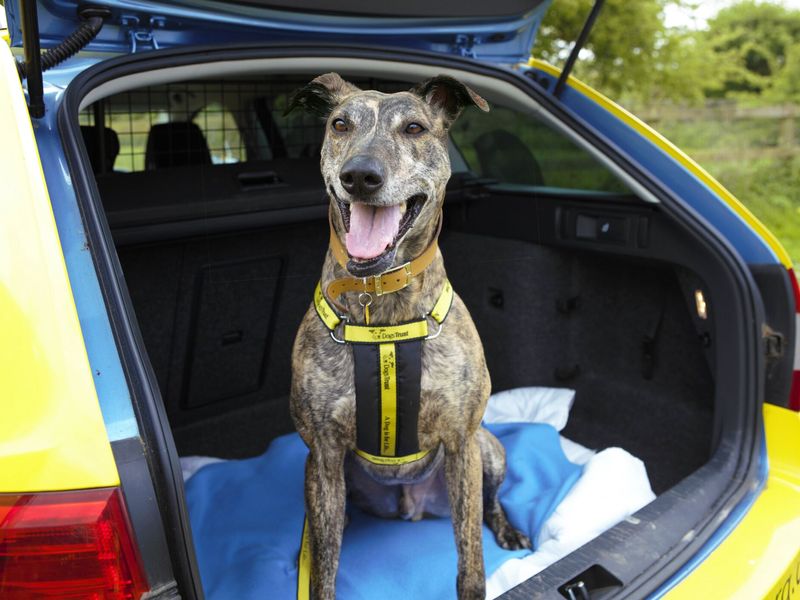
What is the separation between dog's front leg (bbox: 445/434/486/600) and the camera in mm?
2002

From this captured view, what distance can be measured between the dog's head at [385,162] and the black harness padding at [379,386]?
0.24 meters

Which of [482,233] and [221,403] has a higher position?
[482,233]

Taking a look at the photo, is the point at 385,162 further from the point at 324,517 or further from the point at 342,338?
the point at 324,517

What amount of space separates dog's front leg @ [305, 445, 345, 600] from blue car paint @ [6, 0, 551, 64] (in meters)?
1.18

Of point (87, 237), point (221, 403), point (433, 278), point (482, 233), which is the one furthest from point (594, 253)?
point (87, 237)

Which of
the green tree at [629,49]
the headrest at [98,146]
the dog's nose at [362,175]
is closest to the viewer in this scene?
the dog's nose at [362,175]

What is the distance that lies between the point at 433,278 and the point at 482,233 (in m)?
1.52

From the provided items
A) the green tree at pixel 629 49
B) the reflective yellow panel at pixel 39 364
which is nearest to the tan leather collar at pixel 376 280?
the reflective yellow panel at pixel 39 364

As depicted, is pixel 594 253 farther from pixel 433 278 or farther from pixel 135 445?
pixel 135 445

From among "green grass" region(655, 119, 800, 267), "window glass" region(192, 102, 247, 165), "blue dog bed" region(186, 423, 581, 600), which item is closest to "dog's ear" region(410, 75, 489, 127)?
"blue dog bed" region(186, 423, 581, 600)

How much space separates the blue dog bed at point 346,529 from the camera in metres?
2.25

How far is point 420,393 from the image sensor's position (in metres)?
1.87

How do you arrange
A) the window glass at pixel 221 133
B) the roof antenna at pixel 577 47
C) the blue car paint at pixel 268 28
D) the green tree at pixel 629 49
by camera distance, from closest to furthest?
the blue car paint at pixel 268 28 → the roof antenna at pixel 577 47 → the window glass at pixel 221 133 → the green tree at pixel 629 49

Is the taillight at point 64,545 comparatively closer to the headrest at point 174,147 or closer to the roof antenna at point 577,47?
the roof antenna at point 577,47
